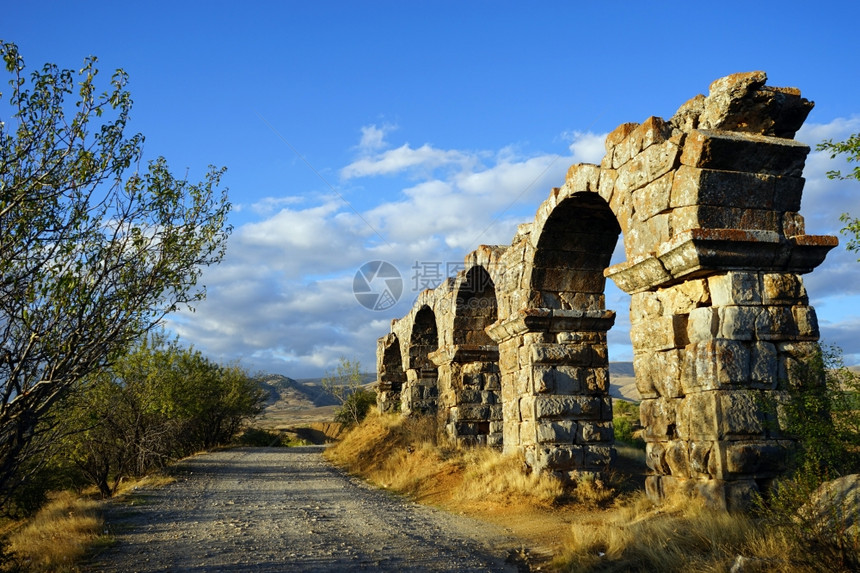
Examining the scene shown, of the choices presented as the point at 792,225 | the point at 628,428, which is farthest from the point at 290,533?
the point at 628,428

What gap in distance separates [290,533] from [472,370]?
7379 millimetres

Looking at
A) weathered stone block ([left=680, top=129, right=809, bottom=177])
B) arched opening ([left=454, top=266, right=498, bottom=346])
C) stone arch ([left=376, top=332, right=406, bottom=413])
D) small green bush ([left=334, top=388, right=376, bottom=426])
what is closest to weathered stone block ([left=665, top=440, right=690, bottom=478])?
weathered stone block ([left=680, top=129, right=809, bottom=177])

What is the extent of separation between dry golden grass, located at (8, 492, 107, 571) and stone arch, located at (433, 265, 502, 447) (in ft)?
24.1

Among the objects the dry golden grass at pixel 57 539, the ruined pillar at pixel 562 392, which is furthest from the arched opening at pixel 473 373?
the dry golden grass at pixel 57 539

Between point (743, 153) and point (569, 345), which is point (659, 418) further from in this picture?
point (569, 345)

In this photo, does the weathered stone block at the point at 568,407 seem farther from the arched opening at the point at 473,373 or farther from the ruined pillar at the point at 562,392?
the arched opening at the point at 473,373

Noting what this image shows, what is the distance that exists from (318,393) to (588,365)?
98.0 m

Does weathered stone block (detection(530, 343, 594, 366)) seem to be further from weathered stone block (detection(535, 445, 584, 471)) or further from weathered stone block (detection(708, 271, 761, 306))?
weathered stone block (detection(708, 271, 761, 306))

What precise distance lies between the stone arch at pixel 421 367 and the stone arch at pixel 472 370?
3.19m

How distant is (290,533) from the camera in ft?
22.7

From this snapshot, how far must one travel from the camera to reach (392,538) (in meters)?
6.68

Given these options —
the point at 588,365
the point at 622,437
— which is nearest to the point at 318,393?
the point at 622,437

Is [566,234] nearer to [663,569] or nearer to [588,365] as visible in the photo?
[588,365]

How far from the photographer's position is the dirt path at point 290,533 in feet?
18.3
